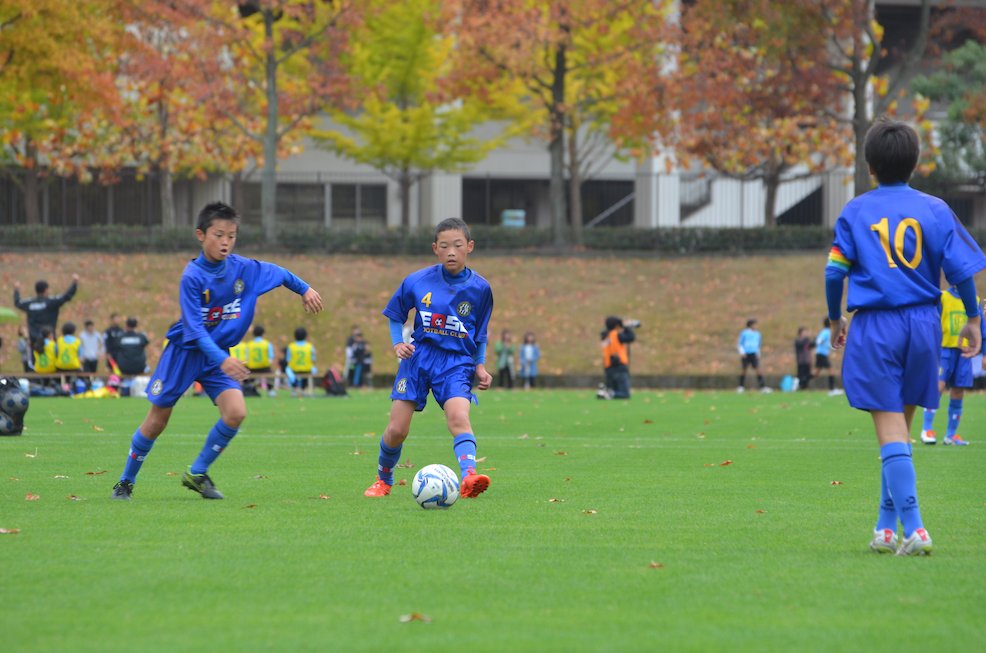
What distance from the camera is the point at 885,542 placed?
7.14 meters

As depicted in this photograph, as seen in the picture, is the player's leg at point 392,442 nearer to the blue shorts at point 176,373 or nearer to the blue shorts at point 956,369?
the blue shorts at point 176,373

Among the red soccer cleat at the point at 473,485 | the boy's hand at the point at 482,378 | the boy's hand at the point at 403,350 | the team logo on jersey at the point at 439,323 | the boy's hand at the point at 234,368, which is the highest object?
the team logo on jersey at the point at 439,323

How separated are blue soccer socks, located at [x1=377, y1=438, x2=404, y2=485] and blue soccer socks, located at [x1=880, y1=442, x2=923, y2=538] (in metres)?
3.76

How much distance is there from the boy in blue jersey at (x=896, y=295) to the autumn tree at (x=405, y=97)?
36.5 m

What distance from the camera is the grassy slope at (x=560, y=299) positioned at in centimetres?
3669

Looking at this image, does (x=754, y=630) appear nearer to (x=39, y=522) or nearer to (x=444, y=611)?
(x=444, y=611)

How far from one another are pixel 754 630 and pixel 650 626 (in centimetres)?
36

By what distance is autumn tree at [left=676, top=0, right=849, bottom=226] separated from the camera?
38.8 metres

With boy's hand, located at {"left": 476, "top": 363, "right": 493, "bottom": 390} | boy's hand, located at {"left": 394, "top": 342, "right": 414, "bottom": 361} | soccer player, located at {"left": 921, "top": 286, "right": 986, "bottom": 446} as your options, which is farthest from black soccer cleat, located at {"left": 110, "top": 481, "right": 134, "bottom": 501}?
soccer player, located at {"left": 921, "top": 286, "right": 986, "bottom": 446}

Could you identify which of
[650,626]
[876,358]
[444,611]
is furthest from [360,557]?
[876,358]

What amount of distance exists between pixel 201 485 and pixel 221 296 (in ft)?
4.03

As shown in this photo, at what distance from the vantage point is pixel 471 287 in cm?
984

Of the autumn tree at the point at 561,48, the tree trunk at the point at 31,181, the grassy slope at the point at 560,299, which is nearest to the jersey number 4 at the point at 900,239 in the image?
the grassy slope at the point at 560,299

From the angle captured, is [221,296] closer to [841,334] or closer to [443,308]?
[443,308]
